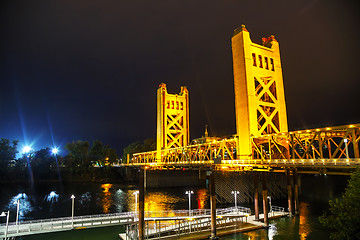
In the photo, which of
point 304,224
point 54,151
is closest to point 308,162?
point 304,224

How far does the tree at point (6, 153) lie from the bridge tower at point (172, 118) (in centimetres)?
5450

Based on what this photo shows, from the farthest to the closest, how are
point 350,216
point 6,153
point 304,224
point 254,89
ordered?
point 6,153
point 304,224
point 254,89
point 350,216

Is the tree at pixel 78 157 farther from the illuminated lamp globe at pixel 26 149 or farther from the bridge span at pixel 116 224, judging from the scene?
the bridge span at pixel 116 224

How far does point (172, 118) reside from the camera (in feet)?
182

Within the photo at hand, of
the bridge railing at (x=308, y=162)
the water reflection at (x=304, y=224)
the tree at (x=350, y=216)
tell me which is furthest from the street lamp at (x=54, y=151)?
the tree at (x=350, y=216)

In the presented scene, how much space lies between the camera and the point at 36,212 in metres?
33.6

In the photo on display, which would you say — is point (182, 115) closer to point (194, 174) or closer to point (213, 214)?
point (194, 174)

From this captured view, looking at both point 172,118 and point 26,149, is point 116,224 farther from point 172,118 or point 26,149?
point 26,149

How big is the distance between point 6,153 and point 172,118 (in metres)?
57.6

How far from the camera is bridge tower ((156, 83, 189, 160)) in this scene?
53.6 m

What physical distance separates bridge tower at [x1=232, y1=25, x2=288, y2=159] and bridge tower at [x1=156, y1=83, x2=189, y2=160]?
101 feet

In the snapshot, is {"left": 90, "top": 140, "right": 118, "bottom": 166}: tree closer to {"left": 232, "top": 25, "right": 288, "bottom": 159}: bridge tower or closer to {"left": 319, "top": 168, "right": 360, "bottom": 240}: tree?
{"left": 232, "top": 25, "right": 288, "bottom": 159}: bridge tower

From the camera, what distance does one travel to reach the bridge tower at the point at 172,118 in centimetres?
5359

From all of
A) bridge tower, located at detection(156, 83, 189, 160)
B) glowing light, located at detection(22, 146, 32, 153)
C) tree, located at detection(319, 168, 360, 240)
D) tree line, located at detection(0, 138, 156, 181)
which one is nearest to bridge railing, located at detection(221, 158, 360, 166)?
tree, located at detection(319, 168, 360, 240)
